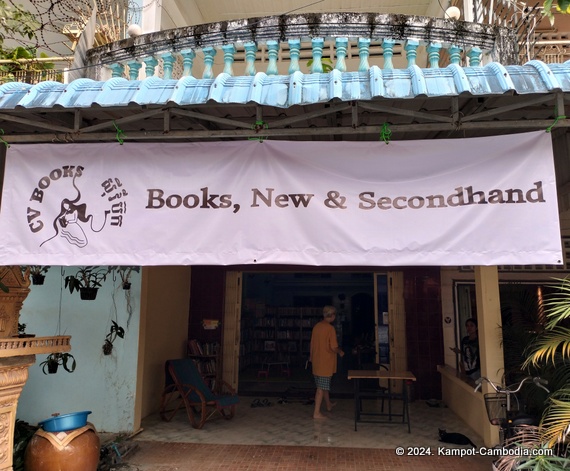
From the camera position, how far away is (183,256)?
3291 millimetres

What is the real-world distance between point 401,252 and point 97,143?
2.57m

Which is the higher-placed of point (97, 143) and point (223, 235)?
point (97, 143)

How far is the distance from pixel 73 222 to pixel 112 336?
3.06m

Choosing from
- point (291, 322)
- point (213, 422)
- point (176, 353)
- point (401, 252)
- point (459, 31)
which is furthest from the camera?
point (291, 322)

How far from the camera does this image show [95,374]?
19.6 feet

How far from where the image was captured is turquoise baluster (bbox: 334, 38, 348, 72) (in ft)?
12.1

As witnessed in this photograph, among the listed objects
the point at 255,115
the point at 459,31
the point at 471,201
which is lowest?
the point at 471,201

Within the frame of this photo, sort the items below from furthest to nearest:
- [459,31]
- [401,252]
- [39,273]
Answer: [39,273] → [459,31] → [401,252]

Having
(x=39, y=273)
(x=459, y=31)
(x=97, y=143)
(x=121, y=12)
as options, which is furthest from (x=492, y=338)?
(x=121, y=12)

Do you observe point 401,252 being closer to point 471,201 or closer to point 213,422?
point 471,201

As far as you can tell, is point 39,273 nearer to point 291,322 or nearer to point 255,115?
point 255,115

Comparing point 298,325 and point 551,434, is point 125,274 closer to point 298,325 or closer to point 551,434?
point 551,434

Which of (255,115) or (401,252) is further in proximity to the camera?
(255,115)

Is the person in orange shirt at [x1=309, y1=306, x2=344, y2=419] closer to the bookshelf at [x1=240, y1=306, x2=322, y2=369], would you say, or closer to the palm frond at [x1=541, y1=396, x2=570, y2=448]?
the palm frond at [x1=541, y1=396, x2=570, y2=448]
